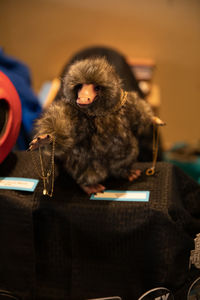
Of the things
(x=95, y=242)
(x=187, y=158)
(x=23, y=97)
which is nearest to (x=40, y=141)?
(x=95, y=242)

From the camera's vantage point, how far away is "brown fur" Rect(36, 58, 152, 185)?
0.66 metres

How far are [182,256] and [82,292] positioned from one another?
11.6 inches

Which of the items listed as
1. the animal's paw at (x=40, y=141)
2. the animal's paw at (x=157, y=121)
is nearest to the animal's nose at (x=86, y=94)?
the animal's paw at (x=40, y=141)

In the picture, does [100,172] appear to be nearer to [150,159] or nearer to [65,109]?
[65,109]

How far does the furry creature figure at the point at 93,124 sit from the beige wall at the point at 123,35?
4.46ft

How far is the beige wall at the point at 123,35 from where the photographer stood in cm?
190

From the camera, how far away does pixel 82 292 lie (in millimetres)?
750

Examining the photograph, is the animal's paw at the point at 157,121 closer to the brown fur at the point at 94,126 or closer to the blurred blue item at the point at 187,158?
the brown fur at the point at 94,126

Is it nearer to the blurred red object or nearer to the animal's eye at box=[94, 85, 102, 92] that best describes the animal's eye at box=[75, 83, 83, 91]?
the animal's eye at box=[94, 85, 102, 92]

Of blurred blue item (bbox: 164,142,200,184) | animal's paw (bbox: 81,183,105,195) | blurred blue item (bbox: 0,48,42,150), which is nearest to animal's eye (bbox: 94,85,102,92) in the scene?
animal's paw (bbox: 81,183,105,195)

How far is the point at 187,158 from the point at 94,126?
1.05 meters

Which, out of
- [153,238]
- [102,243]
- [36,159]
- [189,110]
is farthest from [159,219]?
[189,110]

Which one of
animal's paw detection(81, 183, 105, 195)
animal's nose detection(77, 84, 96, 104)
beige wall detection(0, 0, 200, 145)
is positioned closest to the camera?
animal's nose detection(77, 84, 96, 104)

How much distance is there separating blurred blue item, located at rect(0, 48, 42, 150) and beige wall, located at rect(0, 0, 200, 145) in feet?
2.18
